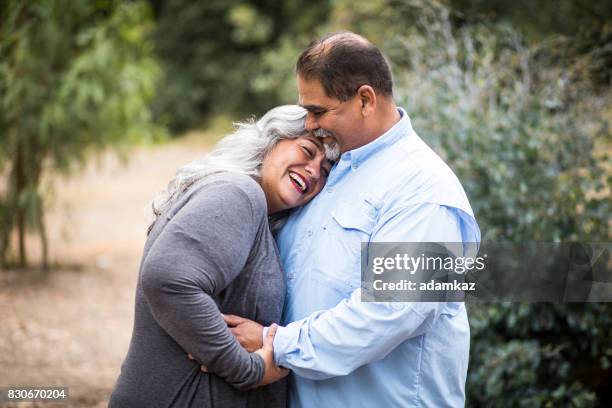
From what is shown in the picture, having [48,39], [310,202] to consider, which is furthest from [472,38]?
[48,39]

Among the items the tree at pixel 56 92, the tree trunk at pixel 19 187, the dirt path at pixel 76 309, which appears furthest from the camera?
the tree trunk at pixel 19 187

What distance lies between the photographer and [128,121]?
8.00m

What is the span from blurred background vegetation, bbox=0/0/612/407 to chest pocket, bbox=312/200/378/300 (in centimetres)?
186

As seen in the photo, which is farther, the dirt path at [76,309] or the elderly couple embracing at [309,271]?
the dirt path at [76,309]

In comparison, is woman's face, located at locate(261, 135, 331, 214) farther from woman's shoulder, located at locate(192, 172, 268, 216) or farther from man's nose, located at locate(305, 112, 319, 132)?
woman's shoulder, located at locate(192, 172, 268, 216)

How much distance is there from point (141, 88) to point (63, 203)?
1.67m

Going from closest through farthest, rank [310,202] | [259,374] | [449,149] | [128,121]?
[259,374], [310,202], [449,149], [128,121]

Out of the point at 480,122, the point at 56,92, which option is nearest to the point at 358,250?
the point at 480,122

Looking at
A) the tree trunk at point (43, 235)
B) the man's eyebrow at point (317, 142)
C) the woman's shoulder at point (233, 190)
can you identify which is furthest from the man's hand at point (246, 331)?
the tree trunk at point (43, 235)

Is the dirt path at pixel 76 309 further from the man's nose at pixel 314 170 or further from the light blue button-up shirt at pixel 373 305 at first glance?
the light blue button-up shirt at pixel 373 305

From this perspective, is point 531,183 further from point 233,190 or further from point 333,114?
point 233,190

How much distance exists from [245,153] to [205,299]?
0.66m

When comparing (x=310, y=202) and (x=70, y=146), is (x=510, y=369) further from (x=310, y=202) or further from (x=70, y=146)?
(x=70, y=146)

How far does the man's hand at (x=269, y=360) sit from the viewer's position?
2.29 meters
